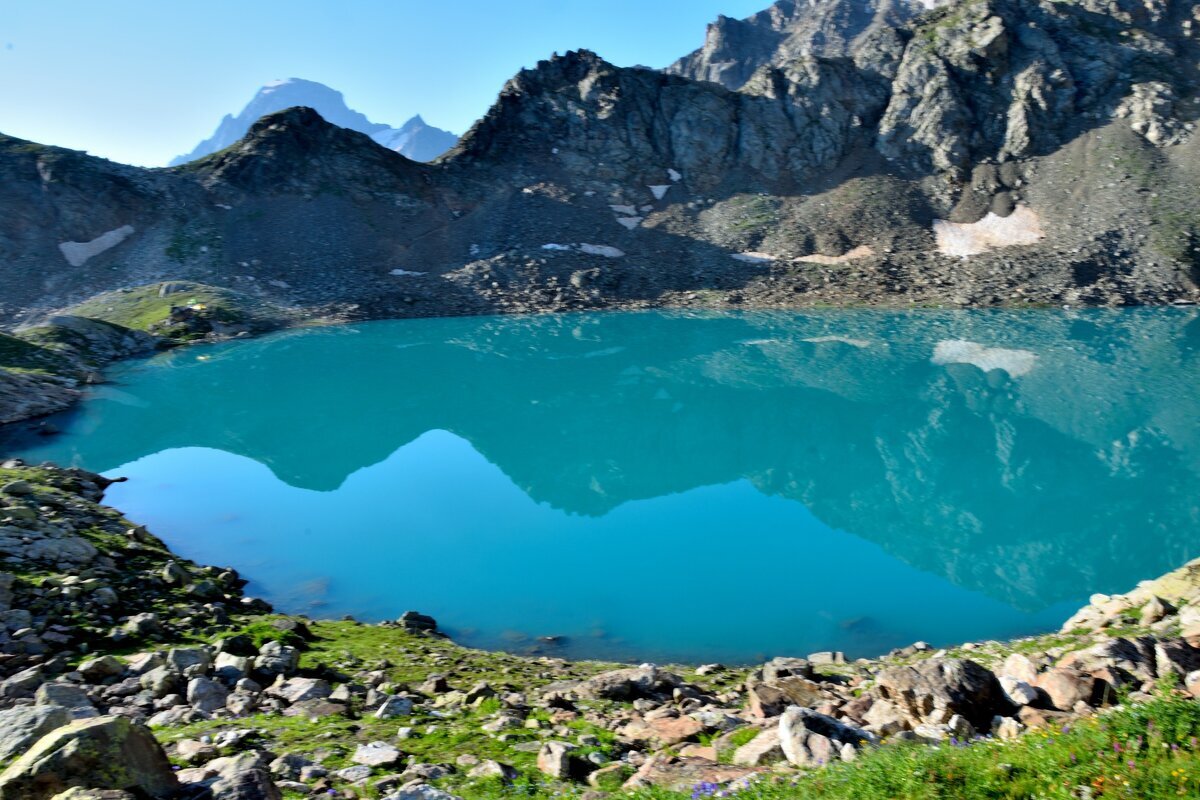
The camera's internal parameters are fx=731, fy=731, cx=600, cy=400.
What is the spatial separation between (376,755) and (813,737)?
18.2ft

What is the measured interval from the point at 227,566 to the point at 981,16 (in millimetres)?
117749

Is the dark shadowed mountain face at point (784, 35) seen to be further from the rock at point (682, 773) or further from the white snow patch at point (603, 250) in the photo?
the rock at point (682, 773)

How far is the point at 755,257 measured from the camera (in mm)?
89188

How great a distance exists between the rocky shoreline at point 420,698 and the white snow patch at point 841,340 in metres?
45.8

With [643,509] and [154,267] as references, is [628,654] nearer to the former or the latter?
[643,509]

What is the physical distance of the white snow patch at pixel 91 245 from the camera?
86375mm

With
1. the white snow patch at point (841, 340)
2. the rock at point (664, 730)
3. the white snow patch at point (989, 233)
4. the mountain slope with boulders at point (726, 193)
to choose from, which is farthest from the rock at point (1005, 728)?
the white snow patch at point (989, 233)

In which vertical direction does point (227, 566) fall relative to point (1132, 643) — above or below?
below

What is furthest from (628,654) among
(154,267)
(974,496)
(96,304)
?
(154,267)

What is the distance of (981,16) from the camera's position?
4023 inches

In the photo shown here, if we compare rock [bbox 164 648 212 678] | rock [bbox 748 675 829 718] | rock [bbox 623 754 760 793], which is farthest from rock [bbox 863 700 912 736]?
rock [bbox 164 648 212 678]

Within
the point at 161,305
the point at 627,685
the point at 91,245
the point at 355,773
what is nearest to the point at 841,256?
the point at 161,305

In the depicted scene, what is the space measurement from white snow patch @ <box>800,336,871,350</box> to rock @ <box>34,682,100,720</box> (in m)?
59.4

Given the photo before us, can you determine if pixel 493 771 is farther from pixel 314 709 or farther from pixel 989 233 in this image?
pixel 989 233
